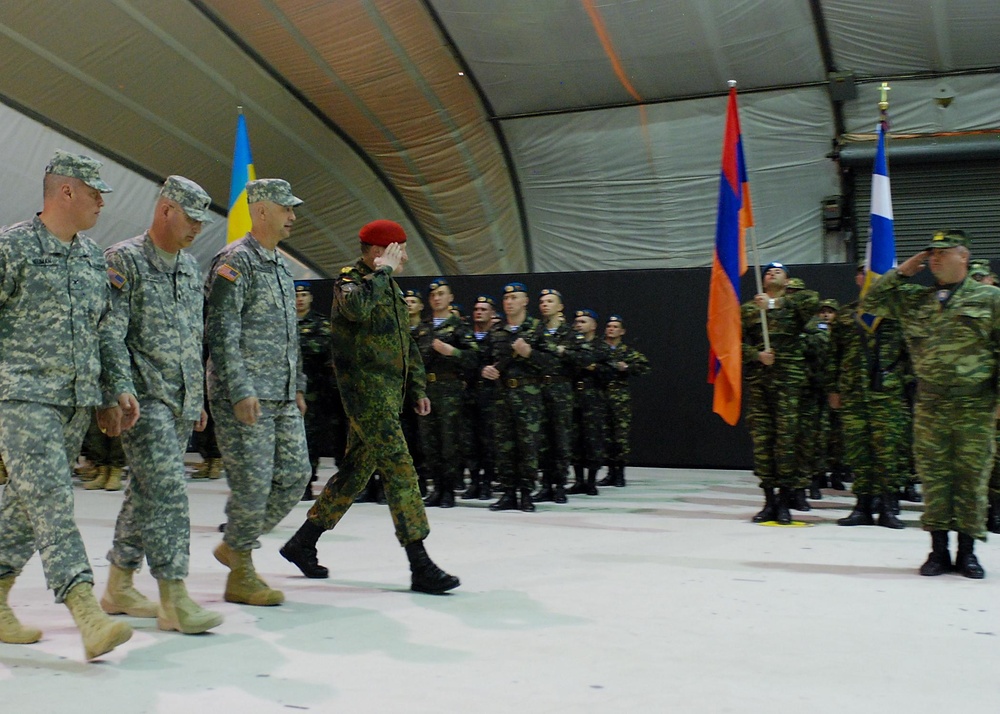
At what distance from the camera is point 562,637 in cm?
345

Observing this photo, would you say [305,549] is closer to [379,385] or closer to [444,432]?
[379,385]

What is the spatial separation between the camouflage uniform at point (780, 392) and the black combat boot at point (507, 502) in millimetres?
1765

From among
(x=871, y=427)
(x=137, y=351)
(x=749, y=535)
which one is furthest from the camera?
(x=871, y=427)

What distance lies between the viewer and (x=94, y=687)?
280cm

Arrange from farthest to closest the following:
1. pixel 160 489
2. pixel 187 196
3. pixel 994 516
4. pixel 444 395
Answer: pixel 444 395, pixel 994 516, pixel 187 196, pixel 160 489

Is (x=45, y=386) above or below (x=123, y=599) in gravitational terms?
above

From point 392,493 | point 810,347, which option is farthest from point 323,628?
point 810,347

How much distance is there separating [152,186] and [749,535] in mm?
9654

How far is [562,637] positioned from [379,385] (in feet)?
4.22

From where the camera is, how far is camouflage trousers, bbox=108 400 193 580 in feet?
11.0

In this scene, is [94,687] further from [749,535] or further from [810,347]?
[810,347]

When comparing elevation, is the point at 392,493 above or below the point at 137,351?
below

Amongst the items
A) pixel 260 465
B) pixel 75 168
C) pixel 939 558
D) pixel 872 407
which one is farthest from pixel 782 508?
pixel 75 168

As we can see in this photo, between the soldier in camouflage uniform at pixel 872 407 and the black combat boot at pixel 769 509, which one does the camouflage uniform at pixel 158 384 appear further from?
the soldier in camouflage uniform at pixel 872 407
